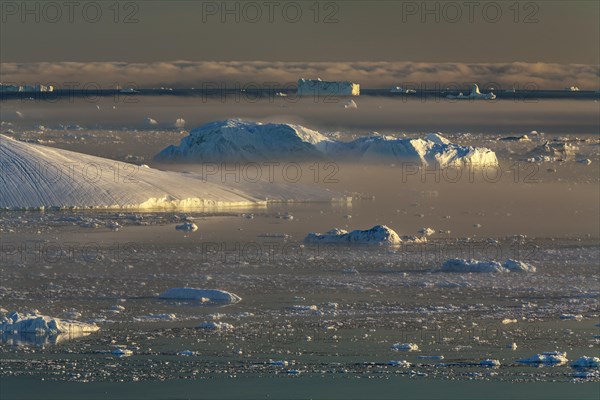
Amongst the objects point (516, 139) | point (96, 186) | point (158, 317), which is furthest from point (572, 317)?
point (516, 139)

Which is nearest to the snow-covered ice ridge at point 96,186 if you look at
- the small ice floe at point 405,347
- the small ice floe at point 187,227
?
the small ice floe at point 187,227

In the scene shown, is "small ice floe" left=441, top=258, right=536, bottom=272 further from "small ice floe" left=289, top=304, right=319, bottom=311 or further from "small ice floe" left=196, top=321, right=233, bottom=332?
"small ice floe" left=196, top=321, right=233, bottom=332

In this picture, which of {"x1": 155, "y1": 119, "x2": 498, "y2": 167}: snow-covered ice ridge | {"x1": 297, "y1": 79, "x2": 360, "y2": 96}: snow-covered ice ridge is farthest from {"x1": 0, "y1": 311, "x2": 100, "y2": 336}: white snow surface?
{"x1": 297, "y1": 79, "x2": 360, "y2": 96}: snow-covered ice ridge

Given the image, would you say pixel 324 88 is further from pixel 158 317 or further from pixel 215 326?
pixel 215 326

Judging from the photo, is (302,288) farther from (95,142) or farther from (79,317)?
(95,142)

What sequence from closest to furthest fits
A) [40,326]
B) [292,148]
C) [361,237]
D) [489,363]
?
1. [489,363]
2. [40,326]
3. [361,237]
4. [292,148]

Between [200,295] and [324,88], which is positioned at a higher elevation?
[324,88]
